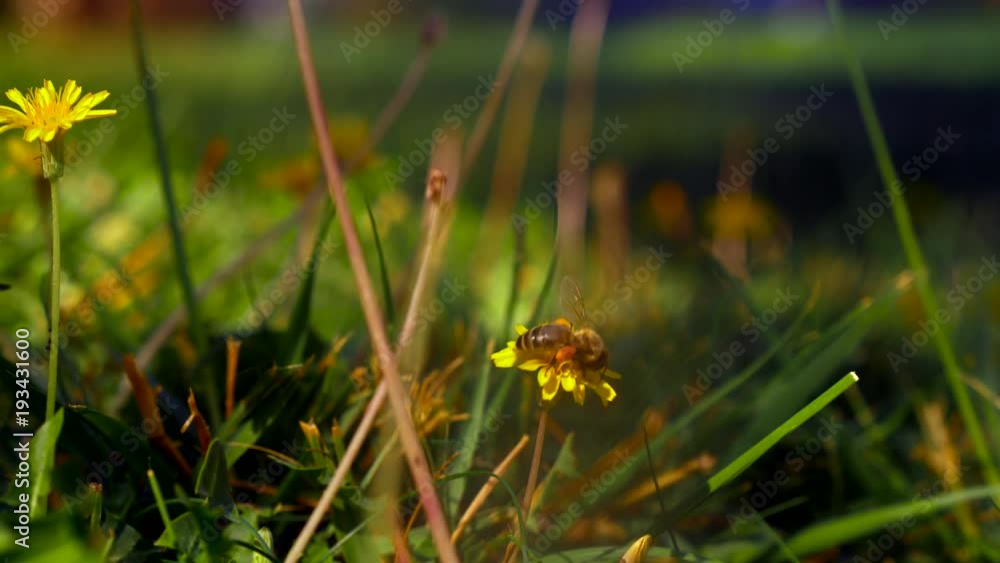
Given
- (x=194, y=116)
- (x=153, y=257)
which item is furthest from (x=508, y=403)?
(x=194, y=116)

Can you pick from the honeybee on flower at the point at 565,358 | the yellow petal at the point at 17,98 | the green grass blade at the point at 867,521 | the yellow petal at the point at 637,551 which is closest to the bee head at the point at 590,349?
the honeybee on flower at the point at 565,358

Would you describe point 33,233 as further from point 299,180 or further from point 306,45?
point 306,45

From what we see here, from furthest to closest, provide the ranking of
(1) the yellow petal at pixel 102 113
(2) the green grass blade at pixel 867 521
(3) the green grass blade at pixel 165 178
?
(3) the green grass blade at pixel 165 178 < (2) the green grass blade at pixel 867 521 < (1) the yellow petal at pixel 102 113

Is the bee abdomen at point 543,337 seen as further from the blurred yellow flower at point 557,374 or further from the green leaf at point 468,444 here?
the green leaf at point 468,444

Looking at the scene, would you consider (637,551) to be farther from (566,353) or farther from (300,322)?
(300,322)

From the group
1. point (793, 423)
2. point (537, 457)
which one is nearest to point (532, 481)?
point (537, 457)

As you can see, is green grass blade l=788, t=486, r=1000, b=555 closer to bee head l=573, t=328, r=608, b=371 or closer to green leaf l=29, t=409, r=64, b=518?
bee head l=573, t=328, r=608, b=371

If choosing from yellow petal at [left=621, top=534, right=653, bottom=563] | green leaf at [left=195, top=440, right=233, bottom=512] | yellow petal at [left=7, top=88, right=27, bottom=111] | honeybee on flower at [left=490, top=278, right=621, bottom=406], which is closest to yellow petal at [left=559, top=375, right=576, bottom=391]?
honeybee on flower at [left=490, top=278, right=621, bottom=406]
